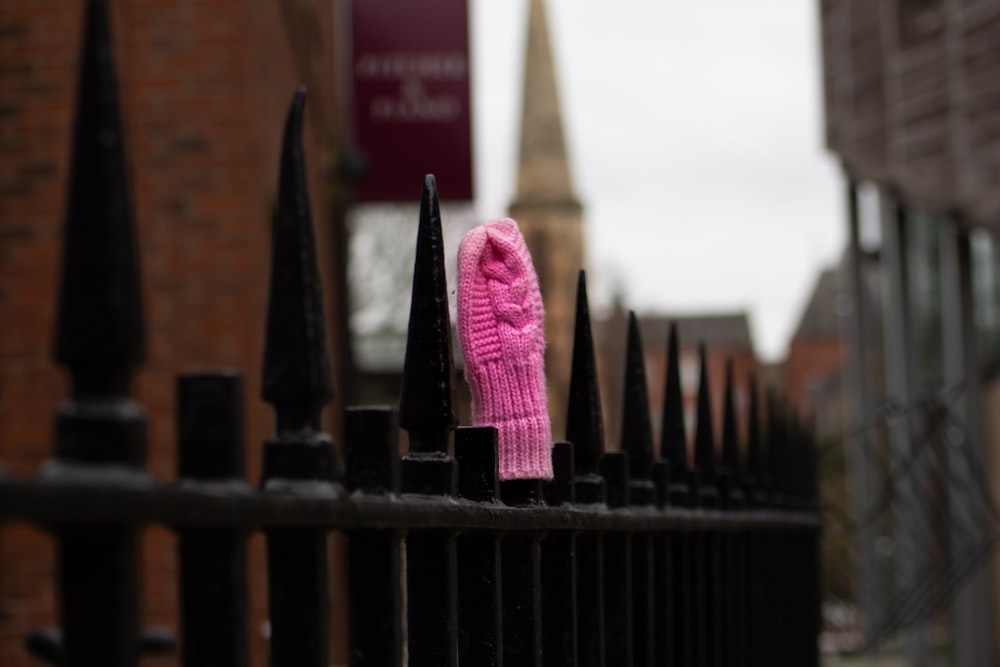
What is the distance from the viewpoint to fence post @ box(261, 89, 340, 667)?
1425 millimetres

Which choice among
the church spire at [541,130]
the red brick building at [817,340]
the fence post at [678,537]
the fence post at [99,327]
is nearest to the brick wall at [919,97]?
the fence post at [678,537]

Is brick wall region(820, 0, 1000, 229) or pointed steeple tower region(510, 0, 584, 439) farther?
pointed steeple tower region(510, 0, 584, 439)

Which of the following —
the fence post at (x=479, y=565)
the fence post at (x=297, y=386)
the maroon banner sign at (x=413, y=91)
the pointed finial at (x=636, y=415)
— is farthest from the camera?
the maroon banner sign at (x=413, y=91)

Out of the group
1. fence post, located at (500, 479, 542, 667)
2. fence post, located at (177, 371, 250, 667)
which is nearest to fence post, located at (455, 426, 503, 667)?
fence post, located at (500, 479, 542, 667)

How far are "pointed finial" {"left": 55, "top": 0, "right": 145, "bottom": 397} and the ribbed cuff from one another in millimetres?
→ 1034

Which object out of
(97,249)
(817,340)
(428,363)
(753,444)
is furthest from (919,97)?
(817,340)

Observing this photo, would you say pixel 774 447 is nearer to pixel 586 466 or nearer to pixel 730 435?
pixel 730 435

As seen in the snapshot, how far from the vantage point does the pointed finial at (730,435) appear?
361 cm

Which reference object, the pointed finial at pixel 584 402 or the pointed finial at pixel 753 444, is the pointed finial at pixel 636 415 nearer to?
the pointed finial at pixel 584 402

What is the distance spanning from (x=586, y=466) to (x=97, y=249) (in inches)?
52.4

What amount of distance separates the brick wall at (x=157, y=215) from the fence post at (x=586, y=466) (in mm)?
4922

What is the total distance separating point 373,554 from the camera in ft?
5.18

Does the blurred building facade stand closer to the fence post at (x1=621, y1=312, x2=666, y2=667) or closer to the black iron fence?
the fence post at (x1=621, y1=312, x2=666, y2=667)

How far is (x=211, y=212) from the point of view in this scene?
25.4 ft
